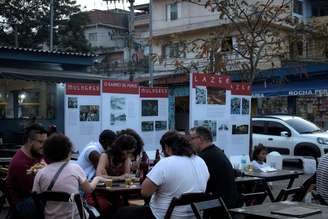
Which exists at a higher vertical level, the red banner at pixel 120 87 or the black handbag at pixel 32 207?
the red banner at pixel 120 87

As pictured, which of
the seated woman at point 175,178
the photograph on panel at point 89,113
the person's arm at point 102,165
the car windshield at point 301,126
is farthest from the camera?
the car windshield at point 301,126

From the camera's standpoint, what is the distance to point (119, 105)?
1213cm

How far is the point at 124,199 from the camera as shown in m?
7.13

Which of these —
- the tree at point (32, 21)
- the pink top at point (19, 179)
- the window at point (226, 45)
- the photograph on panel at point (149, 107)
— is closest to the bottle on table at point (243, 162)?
the photograph on panel at point (149, 107)

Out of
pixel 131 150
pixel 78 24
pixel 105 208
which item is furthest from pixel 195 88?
pixel 78 24

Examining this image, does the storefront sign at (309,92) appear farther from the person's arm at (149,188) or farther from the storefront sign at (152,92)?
the person's arm at (149,188)

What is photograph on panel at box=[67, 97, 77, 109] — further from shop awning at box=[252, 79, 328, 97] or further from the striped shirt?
shop awning at box=[252, 79, 328, 97]

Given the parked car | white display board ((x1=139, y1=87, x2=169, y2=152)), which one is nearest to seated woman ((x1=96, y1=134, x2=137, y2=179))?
white display board ((x1=139, y1=87, x2=169, y2=152))

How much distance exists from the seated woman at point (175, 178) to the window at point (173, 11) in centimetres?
3343

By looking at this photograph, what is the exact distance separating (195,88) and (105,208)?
3752 mm

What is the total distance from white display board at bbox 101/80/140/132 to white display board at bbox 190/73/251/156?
232cm

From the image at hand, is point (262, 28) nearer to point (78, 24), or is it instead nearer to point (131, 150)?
point (131, 150)

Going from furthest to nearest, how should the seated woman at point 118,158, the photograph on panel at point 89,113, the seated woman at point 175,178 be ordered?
the photograph on panel at point 89,113 → the seated woman at point 118,158 → the seated woman at point 175,178

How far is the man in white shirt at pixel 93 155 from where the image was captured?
7.77 meters
